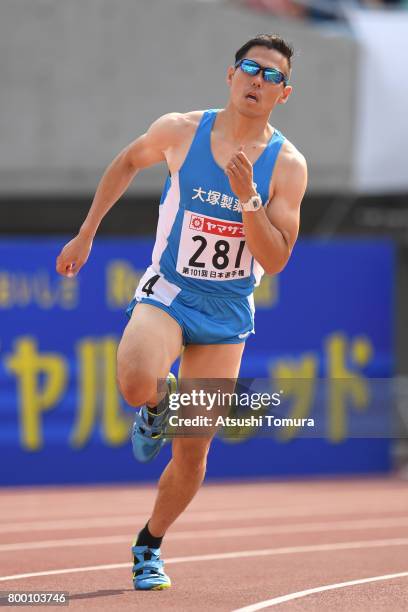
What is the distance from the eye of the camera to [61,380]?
41.8 ft

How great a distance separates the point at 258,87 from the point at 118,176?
2.58 ft

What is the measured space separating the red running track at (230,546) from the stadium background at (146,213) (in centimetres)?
52

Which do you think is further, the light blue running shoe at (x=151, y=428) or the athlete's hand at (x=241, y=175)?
the light blue running shoe at (x=151, y=428)

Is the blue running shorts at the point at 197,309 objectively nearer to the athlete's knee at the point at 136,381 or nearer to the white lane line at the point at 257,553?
the athlete's knee at the point at 136,381

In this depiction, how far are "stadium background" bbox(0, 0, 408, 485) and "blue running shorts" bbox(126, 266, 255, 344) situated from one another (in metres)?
6.62

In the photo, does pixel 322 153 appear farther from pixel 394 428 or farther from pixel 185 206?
pixel 185 206

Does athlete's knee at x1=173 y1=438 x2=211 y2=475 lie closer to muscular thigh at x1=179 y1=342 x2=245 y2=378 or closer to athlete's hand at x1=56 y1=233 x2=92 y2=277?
muscular thigh at x1=179 y1=342 x2=245 y2=378

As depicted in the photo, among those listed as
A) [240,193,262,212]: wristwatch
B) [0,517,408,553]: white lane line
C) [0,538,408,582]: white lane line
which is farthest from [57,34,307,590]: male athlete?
[0,517,408,553]: white lane line

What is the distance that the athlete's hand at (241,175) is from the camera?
549cm

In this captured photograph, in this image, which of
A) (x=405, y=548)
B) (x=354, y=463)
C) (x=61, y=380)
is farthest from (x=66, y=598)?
(x=354, y=463)

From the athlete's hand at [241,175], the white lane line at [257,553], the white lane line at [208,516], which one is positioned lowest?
the white lane line at [208,516]

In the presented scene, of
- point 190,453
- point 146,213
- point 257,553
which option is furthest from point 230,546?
point 146,213

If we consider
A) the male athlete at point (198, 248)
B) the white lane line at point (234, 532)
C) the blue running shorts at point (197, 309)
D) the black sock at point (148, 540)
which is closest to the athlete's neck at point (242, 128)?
the male athlete at point (198, 248)

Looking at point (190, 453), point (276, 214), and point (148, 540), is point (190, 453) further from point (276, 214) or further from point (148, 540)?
point (276, 214)
